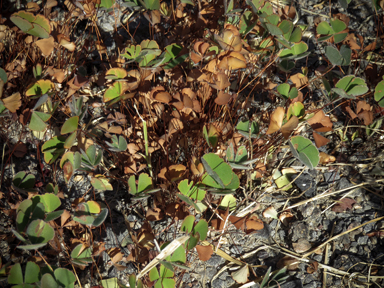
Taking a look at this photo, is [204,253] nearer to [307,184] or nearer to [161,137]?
[161,137]

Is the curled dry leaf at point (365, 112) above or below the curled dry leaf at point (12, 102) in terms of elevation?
below

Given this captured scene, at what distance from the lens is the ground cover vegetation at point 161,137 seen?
3.13 feet

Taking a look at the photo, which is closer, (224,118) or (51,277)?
(51,277)

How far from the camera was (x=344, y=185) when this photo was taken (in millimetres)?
1250

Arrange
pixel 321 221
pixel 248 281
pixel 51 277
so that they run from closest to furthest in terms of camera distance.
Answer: pixel 51 277, pixel 248 281, pixel 321 221

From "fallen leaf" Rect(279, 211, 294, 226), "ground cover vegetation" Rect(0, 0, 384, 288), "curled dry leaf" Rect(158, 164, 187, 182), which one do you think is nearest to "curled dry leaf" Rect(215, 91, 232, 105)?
"ground cover vegetation" Rect(0, 0, 384, 288)

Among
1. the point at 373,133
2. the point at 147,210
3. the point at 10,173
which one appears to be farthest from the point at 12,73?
the point at 373,133

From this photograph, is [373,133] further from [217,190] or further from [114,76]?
[114,76]

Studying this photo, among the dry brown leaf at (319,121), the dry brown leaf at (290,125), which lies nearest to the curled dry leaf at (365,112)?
the dry brown leaf at (319,121)

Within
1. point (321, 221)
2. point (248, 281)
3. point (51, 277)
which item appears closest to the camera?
point (51, 277)

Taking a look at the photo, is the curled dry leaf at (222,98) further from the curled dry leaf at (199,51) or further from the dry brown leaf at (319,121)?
the dry brown leaf at (319,121)

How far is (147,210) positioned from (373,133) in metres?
0.96

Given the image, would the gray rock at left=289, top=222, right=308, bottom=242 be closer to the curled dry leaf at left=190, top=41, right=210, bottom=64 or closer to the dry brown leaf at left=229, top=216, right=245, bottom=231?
the dry brown leaf at left=229, top=216, right=245, bottom=231

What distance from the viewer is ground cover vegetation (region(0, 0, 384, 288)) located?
95 cm
